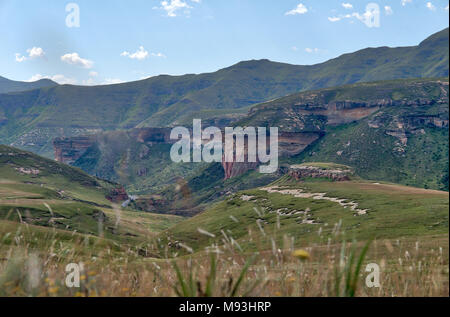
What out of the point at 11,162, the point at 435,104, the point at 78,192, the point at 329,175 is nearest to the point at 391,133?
the point at 435,104

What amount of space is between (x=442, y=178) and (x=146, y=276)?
547 feet

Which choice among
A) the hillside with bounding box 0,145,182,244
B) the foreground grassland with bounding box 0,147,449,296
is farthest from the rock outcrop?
the hillside with bounding box 0,145,182,244

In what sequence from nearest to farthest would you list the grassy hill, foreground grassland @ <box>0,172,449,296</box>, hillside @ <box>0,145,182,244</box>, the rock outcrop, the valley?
1. foreground grassland @ <box>0,172,449,296</box>
2. the valley
3. the grassy hill
4. hillside @ <box>0,145,182,244</box>
5. the rock outcrop

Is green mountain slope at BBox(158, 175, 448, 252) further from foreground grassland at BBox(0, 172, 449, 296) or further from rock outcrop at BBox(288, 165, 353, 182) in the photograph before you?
rock outcrop at BBox(288, 165, 353, 182)

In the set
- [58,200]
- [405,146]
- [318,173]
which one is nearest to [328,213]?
[318,173]

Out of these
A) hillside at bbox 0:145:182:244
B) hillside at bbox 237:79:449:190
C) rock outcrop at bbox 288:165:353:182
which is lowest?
hillside at bbox 0:145:182:244

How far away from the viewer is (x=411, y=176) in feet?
510

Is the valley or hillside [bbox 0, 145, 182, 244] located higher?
the valley

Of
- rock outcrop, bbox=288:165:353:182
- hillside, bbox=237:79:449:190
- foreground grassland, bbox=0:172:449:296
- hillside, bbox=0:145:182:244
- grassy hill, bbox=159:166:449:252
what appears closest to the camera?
foreground grassland, bbox=0:172:449:296

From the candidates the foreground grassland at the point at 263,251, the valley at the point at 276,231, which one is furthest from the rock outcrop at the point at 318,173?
the foreground grassland at the point at 263,251

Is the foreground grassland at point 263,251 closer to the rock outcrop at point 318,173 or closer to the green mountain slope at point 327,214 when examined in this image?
the green mountain slope at point 327,214

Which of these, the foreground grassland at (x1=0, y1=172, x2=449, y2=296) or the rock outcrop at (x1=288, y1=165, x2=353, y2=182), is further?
the rock outcrop at (x1=288, y1=165, x2=353, y2=182)

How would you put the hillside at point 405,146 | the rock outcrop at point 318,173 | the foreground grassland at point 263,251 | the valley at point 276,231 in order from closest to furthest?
the foreground grassland at point 263,251
the valley at point 276,231
the rock outcrop at point 318,173
the hillside at point 405,146

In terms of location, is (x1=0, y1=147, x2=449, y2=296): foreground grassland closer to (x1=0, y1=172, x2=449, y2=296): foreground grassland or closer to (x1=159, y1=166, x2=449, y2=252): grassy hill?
(x1=0, y1=172, x2=449, y2=296): foreground grassland
